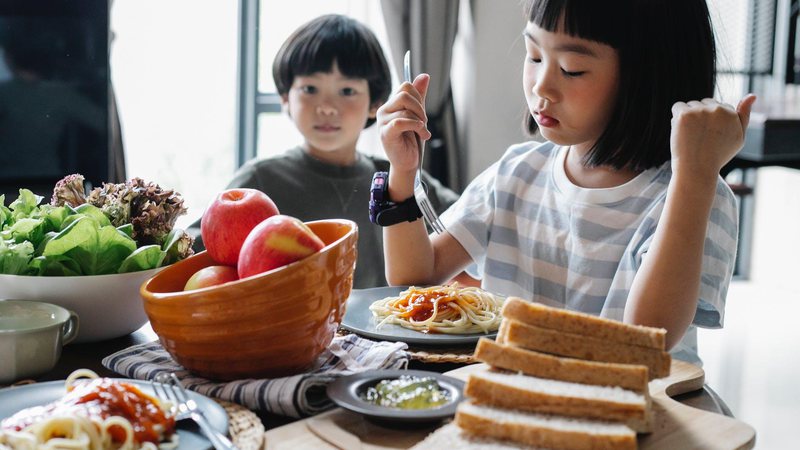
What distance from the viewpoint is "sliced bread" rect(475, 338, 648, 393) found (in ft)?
2.99

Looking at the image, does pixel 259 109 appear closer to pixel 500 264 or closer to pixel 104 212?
pixel 500 264

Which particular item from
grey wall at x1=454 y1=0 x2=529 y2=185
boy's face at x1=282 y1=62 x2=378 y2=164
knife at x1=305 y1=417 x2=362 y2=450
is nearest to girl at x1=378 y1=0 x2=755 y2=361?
knife at x1=305 y1=417 x2=362 y2=450

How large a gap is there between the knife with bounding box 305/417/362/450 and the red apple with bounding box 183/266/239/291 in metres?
0.23

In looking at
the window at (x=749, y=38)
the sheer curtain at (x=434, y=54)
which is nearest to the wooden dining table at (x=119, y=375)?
the sheer curtain at (x=434, y=54)

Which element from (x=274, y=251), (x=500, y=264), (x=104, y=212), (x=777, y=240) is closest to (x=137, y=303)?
(x=104, y=212)

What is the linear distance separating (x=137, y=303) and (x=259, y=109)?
10.1 feet

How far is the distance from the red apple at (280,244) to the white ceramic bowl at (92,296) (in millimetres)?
248

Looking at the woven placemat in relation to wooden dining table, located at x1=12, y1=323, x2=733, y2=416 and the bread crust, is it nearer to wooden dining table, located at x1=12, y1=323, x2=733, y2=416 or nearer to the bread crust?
wooden dining table, located at x1=12, y1=323, x2=733, y2=416

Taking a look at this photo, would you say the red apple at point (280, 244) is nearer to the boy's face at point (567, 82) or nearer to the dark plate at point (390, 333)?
the dark plate at point (390, 333)

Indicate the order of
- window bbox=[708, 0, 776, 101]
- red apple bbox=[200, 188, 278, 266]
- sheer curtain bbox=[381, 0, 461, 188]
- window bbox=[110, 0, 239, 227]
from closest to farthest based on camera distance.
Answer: red apple bbox=[200, 188, 278, 266]
window bbox=[110, 0, 239, 227]
sheer curtain bbox=[381, 0, 461, 188]
window bbox=[708, 0, 776, 101]

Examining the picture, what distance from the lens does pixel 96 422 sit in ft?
2.65

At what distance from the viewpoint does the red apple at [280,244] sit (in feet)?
3.34

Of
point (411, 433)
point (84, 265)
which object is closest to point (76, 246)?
point (84, 265)

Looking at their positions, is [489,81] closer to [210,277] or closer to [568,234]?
[568,234]
